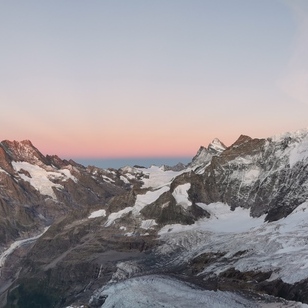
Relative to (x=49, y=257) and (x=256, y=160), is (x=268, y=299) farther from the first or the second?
(x=49, y=257)

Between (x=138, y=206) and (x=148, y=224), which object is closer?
(x=148, y=224)

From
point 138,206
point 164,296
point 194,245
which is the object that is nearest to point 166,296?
point 164,296

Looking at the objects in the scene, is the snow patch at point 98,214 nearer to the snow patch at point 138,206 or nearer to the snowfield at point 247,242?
the snow patch at point 138,206

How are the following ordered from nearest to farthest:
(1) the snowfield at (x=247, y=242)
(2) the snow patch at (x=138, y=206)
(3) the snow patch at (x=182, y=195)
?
(1) the snowfield at (x=247, y=242), (3) the snow patch at (x=182, y=195), (2) the snow patch at (x=138, y=206)

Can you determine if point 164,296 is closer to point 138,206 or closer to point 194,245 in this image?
point 194,245

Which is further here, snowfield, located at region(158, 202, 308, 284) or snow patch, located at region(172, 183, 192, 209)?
snow patch, located at region(172, 183, 192, 209)

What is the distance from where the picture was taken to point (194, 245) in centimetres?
13150

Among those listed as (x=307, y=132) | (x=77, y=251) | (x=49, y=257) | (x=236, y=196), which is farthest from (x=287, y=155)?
(x=49, y=257)

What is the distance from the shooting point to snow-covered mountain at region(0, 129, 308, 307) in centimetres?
8025

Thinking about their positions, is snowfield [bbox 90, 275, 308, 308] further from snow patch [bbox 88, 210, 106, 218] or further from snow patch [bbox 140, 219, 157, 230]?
snow patch [bbox 88, 210, 106, 218]

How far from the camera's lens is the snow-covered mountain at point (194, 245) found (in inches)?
3159

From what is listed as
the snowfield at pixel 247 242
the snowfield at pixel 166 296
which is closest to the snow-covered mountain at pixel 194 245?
the snowfield at pixel 166 296

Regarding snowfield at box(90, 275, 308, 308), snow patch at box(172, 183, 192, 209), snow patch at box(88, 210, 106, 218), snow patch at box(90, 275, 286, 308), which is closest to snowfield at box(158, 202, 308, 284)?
snow patch at box(172, 183, 192, 209)

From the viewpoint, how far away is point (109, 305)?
79000mm
